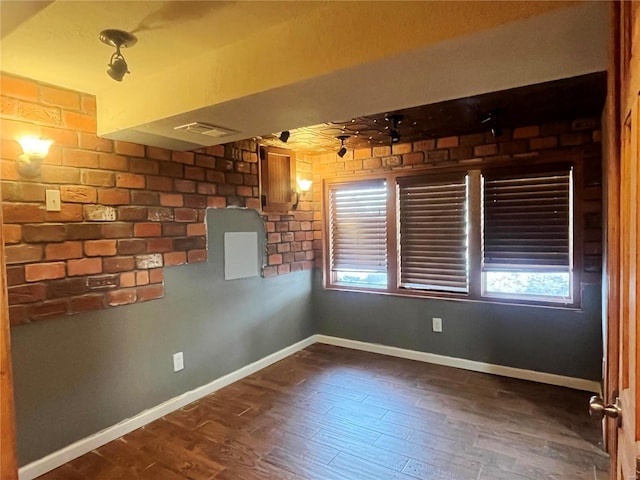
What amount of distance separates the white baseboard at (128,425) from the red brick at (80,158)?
5.71 ft

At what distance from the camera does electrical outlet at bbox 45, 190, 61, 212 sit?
2209 mm

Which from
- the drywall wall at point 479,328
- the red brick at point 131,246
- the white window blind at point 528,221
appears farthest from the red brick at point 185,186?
the white window blind at point 528,221

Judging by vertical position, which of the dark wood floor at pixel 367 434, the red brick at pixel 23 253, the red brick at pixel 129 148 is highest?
the red brick at pixel 129 148

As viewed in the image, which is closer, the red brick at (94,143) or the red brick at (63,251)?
the red brick at (63,251)

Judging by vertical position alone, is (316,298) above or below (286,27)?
below

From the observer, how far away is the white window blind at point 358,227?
13.3 ft

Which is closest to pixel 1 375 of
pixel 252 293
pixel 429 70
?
pixel 429 70

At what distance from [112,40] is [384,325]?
340 centimetres

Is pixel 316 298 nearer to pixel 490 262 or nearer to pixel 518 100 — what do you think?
pixel 490 262

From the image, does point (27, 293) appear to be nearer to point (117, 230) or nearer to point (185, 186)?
point (117, 230)

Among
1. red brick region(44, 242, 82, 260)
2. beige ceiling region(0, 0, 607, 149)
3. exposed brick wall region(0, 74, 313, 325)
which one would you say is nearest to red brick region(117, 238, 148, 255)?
exposed brick wall region(0, 74, 313, 325)

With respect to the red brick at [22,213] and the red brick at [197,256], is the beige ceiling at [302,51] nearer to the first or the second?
the red brick at [22,213]

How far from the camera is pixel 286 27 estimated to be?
5.27ft

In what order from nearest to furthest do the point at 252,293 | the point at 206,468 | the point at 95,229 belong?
the point at 206,468
the point at 95,229
the point at 252,293
